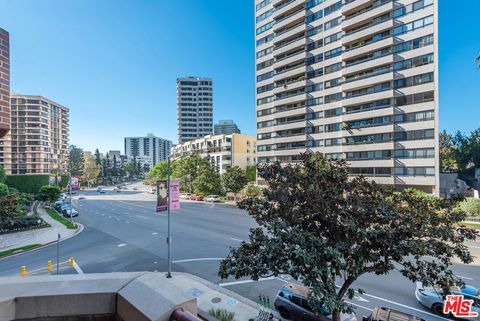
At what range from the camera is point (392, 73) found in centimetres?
3925

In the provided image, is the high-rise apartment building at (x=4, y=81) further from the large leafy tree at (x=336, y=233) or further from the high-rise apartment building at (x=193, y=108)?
the high-rise apartment building at (x=193, y=108)

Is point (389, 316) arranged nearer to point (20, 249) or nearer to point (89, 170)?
point (20, 249)

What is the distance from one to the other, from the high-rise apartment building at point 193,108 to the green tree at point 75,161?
146 feet

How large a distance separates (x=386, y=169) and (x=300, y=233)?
126 ft

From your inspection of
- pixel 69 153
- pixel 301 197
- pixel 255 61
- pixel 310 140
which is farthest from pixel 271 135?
pixel 69 153

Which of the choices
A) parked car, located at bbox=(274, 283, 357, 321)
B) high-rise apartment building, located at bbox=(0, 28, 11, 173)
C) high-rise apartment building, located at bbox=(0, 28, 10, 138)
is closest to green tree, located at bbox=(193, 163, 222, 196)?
high-rise apartment building, located at bbox=(0, 28, 11, 173)

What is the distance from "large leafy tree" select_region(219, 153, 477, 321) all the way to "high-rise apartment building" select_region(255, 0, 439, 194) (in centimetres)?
3462

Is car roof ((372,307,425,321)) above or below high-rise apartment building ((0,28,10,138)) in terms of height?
below

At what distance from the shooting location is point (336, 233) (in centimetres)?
830

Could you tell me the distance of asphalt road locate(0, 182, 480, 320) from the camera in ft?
43.1

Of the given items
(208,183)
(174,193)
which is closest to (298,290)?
(174,193)

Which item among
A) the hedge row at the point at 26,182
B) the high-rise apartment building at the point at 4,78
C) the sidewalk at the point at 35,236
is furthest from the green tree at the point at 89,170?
the high-rise apartment building at the point at 4,78

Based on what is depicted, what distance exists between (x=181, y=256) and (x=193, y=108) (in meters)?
121

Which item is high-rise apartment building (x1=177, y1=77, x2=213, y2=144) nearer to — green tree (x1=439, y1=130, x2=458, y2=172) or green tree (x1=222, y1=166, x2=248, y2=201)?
green tree (x1=222, y1=166, x2=248, y2=201)
